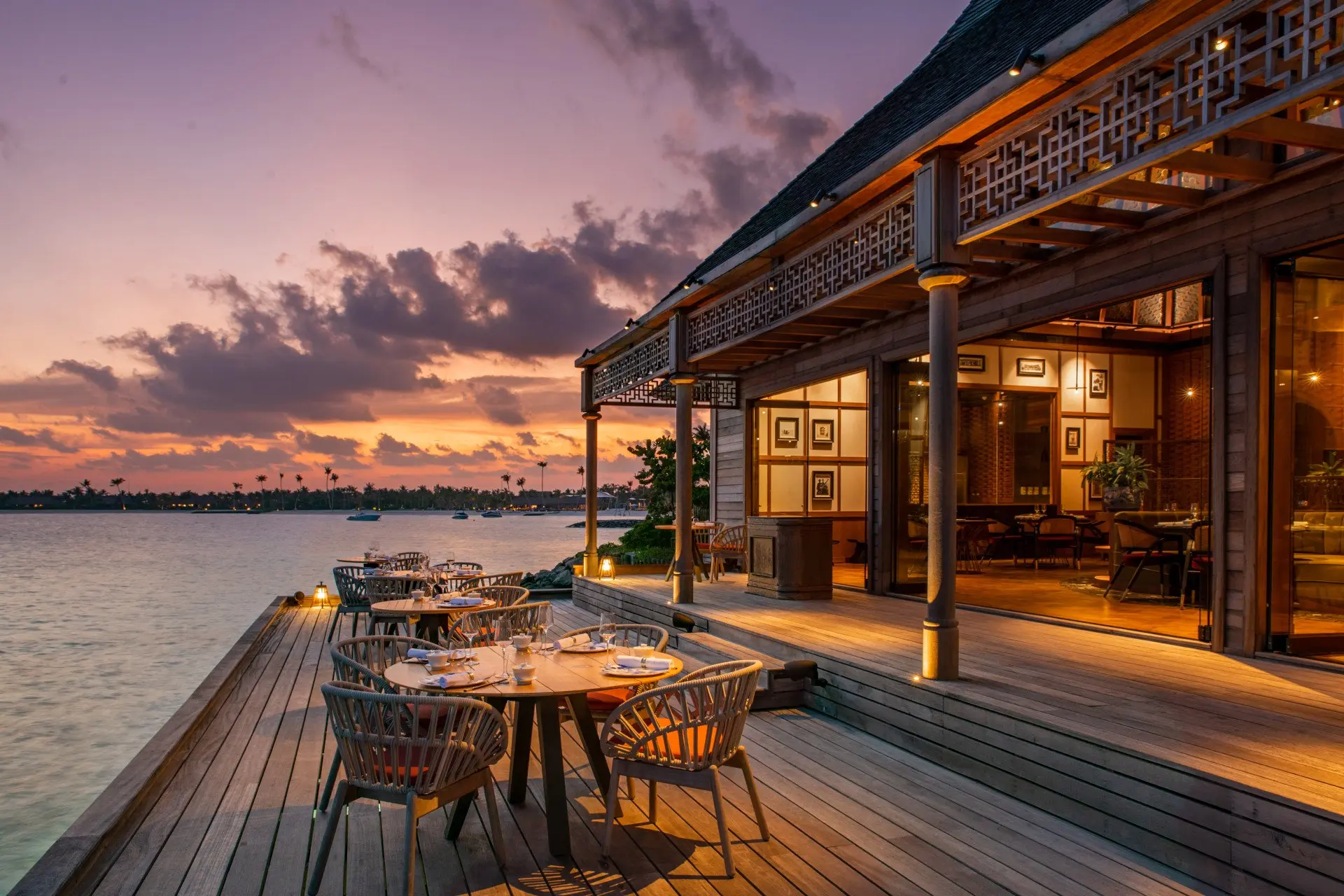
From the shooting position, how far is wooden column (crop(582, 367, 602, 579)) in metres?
12.8

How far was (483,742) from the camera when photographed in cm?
348

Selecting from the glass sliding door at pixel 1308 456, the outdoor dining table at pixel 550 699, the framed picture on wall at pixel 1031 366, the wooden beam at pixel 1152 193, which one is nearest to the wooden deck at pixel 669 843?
the outdoor dining table at pixel 550 699

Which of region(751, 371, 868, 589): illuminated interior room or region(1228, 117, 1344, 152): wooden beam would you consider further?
region(751, 371, 868, 589): illuminated interior room

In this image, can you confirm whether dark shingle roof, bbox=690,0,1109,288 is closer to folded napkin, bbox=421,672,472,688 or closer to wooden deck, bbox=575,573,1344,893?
wooden deck, bbox=575,573,1344,893

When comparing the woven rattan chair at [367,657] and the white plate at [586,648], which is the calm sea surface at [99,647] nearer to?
the woven rattan chair at [367,657]

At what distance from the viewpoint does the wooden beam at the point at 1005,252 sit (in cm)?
579

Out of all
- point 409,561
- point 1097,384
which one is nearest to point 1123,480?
point 1097,384

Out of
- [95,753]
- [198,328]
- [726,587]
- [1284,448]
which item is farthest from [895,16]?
[198,328]

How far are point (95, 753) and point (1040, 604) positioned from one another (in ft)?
31.2

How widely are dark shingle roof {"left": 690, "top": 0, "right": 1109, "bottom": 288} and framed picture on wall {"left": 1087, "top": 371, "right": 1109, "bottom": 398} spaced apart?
17.6ft

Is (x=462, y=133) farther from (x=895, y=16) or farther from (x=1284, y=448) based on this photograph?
(x=1284, y=448)

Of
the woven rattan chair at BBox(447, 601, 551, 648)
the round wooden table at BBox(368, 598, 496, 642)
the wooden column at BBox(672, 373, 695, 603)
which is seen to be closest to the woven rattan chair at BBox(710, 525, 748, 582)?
the wooden column at BBox(672, 373, 695, 603)

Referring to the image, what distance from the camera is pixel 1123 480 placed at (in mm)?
9227

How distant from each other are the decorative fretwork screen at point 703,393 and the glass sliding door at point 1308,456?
26.7 ft
